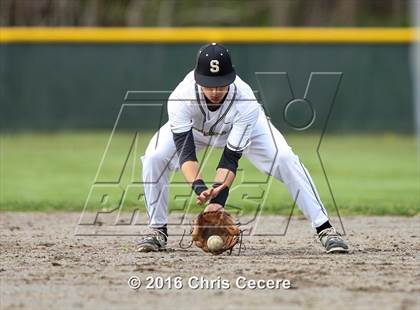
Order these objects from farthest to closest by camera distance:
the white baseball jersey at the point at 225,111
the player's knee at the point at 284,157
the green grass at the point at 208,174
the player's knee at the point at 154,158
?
the green grass at the point at 208,174
the player's knee at the point at 154,158
the player's knee at the point at 284,157
the white baseball jersey at the point at 225,111

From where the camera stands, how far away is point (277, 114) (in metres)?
19.9

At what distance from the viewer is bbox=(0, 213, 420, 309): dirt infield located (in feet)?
15.7

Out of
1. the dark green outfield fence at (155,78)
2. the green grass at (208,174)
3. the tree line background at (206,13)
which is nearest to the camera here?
the green grass at (208,174)

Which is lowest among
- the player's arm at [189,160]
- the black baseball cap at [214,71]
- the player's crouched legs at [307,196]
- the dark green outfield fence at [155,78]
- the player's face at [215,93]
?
the dark green outfield fence at [155,78]

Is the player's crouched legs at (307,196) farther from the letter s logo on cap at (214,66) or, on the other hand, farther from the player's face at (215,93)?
the letter s logo on cap at (214,66)

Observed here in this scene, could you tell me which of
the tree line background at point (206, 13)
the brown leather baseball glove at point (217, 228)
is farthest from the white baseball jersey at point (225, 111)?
the tree line background at point (206, 13)

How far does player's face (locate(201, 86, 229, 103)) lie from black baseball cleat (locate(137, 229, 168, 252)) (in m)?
1.07

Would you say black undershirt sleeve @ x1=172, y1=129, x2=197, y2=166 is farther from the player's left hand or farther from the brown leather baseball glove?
the brown leather baseball glove

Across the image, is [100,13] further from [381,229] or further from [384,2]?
[381,229]

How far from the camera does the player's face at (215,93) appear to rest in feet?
20.5

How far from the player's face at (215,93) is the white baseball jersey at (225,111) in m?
0.06

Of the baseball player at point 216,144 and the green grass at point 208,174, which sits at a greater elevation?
the baseball player at point 216,144

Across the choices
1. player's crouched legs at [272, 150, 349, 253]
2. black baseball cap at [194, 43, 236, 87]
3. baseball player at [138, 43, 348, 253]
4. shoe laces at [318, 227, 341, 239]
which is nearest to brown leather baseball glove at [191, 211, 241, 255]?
baseball player at [138, 43, 348, 253]

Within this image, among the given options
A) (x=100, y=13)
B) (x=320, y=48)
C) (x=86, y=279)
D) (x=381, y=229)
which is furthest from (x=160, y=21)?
(x=86, y=279)
